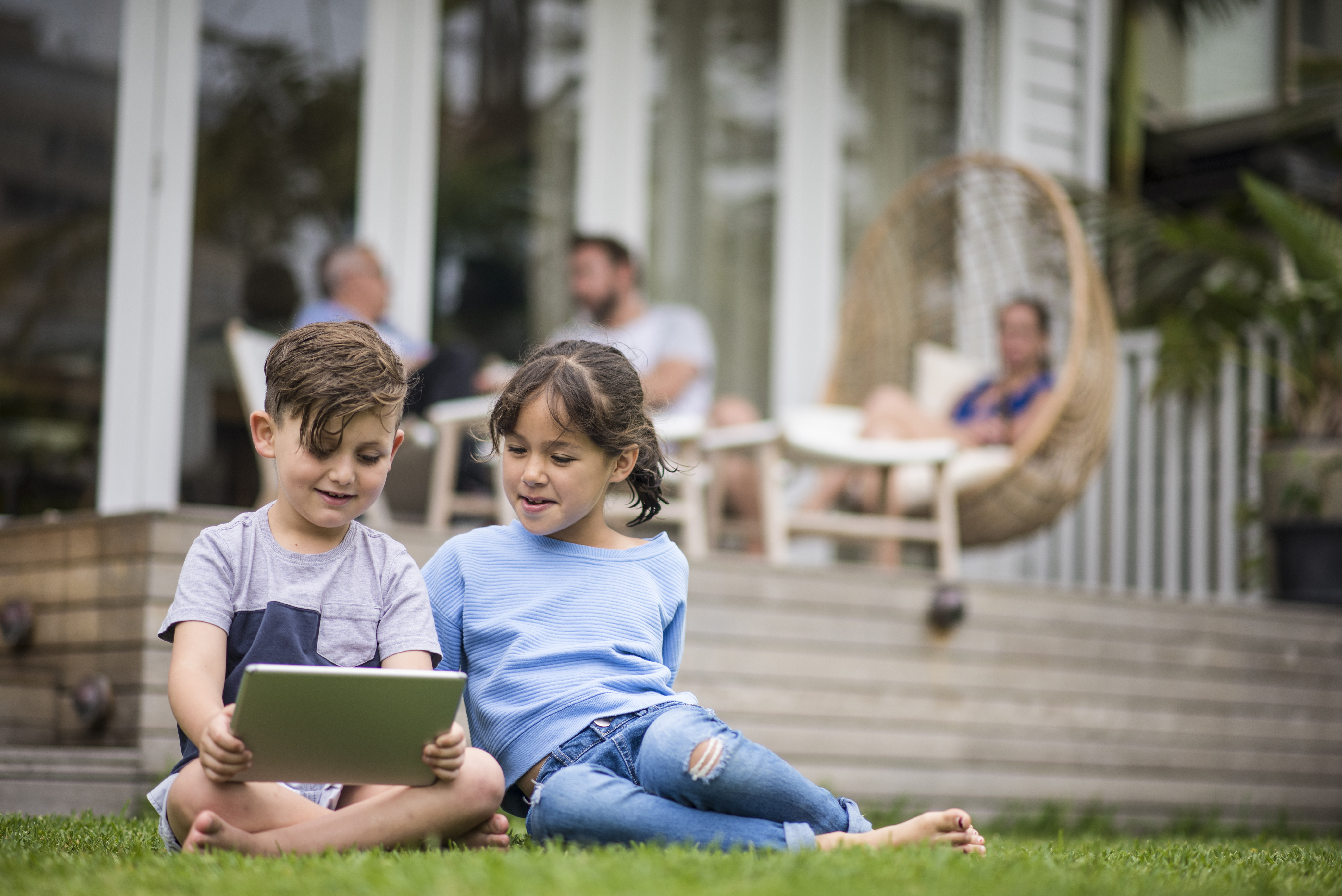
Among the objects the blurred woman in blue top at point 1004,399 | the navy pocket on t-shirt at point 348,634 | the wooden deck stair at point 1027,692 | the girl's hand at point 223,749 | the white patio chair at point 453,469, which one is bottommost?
the wooden deck stair at point 1027,692

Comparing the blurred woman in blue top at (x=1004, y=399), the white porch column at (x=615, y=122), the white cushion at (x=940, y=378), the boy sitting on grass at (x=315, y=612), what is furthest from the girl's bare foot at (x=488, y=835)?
the white porch column at (x=615, y=122)

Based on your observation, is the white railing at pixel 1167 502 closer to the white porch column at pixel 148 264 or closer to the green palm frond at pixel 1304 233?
the green palm frond at pixel 1304 233

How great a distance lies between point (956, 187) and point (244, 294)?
110 inches

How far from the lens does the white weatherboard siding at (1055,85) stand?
6.08 m

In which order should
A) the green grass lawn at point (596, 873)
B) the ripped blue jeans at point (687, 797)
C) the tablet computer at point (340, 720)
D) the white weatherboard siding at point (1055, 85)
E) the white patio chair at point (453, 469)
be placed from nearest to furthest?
the green grass lawn at point (596, 873) < the tablet computer at point (340, 720) < the ripped blue jeans at point (687, 797) < the white patio chair at point (453, 469) < the white weatherboard siding at point (1055, 85)

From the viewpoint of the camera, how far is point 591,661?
2.04 meters

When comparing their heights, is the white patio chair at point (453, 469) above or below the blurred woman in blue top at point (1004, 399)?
below

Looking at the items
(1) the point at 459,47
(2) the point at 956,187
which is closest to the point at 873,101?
(2) the point at 956,187

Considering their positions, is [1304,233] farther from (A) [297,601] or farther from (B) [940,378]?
(A) [297,601]

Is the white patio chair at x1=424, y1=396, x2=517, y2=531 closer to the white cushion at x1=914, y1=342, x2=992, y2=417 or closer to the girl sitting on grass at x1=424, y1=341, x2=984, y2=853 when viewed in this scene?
the girl sitting on grass at x1=424, y1=341, x2=984, y2=853

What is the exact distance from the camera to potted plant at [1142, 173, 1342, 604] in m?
4.82

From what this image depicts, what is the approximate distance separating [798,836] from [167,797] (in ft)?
2.73

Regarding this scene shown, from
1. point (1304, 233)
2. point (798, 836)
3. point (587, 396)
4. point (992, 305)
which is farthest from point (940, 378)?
point (798, 836)

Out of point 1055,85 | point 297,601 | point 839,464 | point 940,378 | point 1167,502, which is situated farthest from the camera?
point 1055,85
